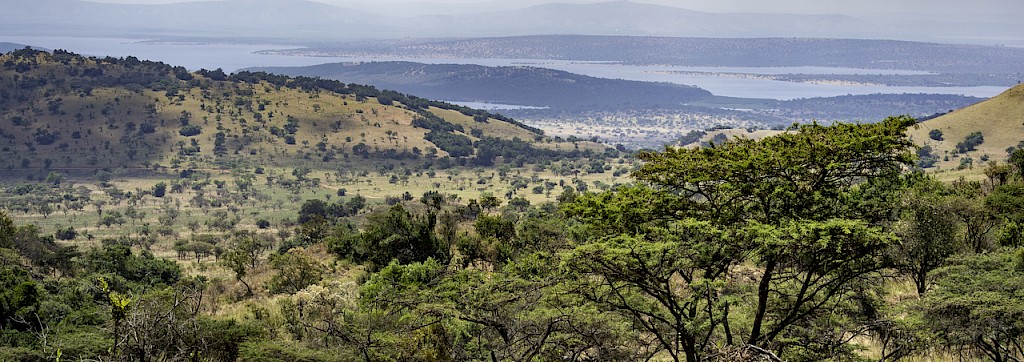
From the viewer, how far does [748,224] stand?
10.5 m

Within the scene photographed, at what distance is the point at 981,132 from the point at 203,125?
107625 millimetres

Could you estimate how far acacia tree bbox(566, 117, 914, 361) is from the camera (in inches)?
398

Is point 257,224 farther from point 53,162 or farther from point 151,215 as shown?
point 53,162

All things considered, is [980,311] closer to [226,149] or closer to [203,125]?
→ [226,149]

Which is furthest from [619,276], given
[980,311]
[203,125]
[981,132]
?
[203,125]

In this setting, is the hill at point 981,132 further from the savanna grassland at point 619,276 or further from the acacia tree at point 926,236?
the acacia tree at point 926,236

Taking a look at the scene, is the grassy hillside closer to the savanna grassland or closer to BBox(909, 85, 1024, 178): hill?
the savanna grassland

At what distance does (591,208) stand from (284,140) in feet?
354

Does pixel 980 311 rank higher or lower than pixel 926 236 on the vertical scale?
higher

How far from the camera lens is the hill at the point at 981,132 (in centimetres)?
7469

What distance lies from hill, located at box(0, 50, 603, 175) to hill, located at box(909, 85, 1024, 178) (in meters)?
59.4

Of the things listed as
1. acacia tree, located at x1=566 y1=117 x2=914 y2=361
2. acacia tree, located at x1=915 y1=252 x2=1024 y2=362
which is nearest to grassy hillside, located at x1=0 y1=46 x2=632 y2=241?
acacia tree, located at x1=566 y1=117 x2=914 y2=361

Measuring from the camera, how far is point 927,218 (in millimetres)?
18734

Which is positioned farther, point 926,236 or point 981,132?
point 981,132
